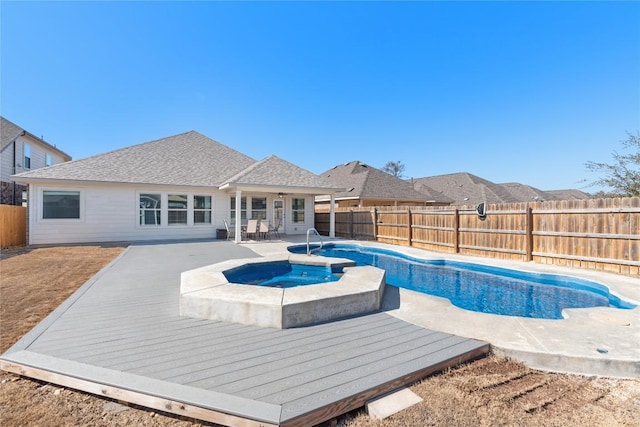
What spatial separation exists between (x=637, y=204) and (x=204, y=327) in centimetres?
977

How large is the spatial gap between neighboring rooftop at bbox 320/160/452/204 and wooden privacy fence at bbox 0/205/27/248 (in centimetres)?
1672

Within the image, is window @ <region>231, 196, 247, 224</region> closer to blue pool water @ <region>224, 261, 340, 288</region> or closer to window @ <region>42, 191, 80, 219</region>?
window @ <region>42, 191, 80, 219</region>

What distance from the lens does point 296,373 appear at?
2654 mm

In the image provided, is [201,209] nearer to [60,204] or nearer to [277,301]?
[60,204]

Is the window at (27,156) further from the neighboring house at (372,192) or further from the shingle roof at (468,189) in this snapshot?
the shingle roof at (468,189)

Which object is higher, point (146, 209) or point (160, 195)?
point (160, 195)

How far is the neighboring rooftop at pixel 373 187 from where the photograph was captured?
21.9 m

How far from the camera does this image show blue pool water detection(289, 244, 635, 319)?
5445 millimetres

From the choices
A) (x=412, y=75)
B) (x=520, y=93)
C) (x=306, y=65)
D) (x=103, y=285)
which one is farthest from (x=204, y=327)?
(x=520, y=93)

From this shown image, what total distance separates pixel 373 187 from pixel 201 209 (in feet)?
43.3

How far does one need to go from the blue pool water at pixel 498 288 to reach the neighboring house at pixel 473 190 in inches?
783

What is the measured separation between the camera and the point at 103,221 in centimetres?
1267

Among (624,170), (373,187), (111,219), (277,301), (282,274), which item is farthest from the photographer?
(373,187)

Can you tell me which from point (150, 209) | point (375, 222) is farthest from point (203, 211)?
point (375, 222)
